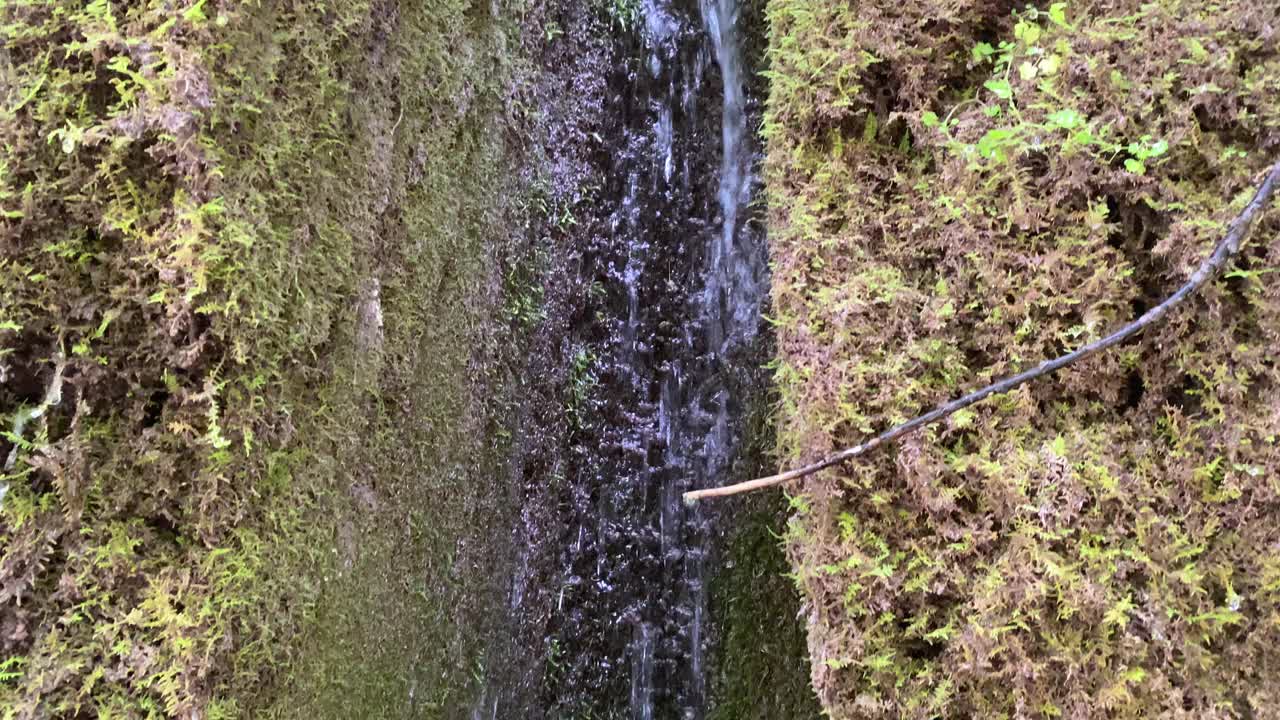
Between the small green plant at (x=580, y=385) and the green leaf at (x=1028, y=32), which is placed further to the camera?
the small green plant at (x=580, y=385)

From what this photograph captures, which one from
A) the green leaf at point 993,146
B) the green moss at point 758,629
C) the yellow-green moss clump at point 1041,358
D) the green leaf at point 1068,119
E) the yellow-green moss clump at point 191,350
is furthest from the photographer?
the green moss at point 758,629

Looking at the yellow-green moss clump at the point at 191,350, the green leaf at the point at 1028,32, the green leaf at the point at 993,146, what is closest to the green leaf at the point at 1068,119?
the green leaf at the point at 993,146

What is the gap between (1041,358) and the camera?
88.0 inches

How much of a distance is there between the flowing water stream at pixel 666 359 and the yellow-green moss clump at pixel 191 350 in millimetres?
1273

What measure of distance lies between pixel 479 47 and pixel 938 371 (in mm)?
2339

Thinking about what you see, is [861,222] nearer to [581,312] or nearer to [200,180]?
[581,312]

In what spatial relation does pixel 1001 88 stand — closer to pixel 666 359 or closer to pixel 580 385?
pixel 666 359

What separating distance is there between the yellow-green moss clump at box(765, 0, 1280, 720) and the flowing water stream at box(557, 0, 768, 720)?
2.92 ft

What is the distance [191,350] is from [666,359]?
219 cm

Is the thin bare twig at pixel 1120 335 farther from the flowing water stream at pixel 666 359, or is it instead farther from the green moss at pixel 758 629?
the flowing water stream at pixel 666 359

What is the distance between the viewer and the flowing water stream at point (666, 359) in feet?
11.4

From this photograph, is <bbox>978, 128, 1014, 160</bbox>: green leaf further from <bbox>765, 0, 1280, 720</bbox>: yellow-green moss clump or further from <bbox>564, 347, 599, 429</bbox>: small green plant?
<bbox>564, 347, 599, 429</bbox>: small green plant

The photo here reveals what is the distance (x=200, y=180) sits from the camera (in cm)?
185

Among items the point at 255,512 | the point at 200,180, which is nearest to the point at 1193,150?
the point at 200,180
